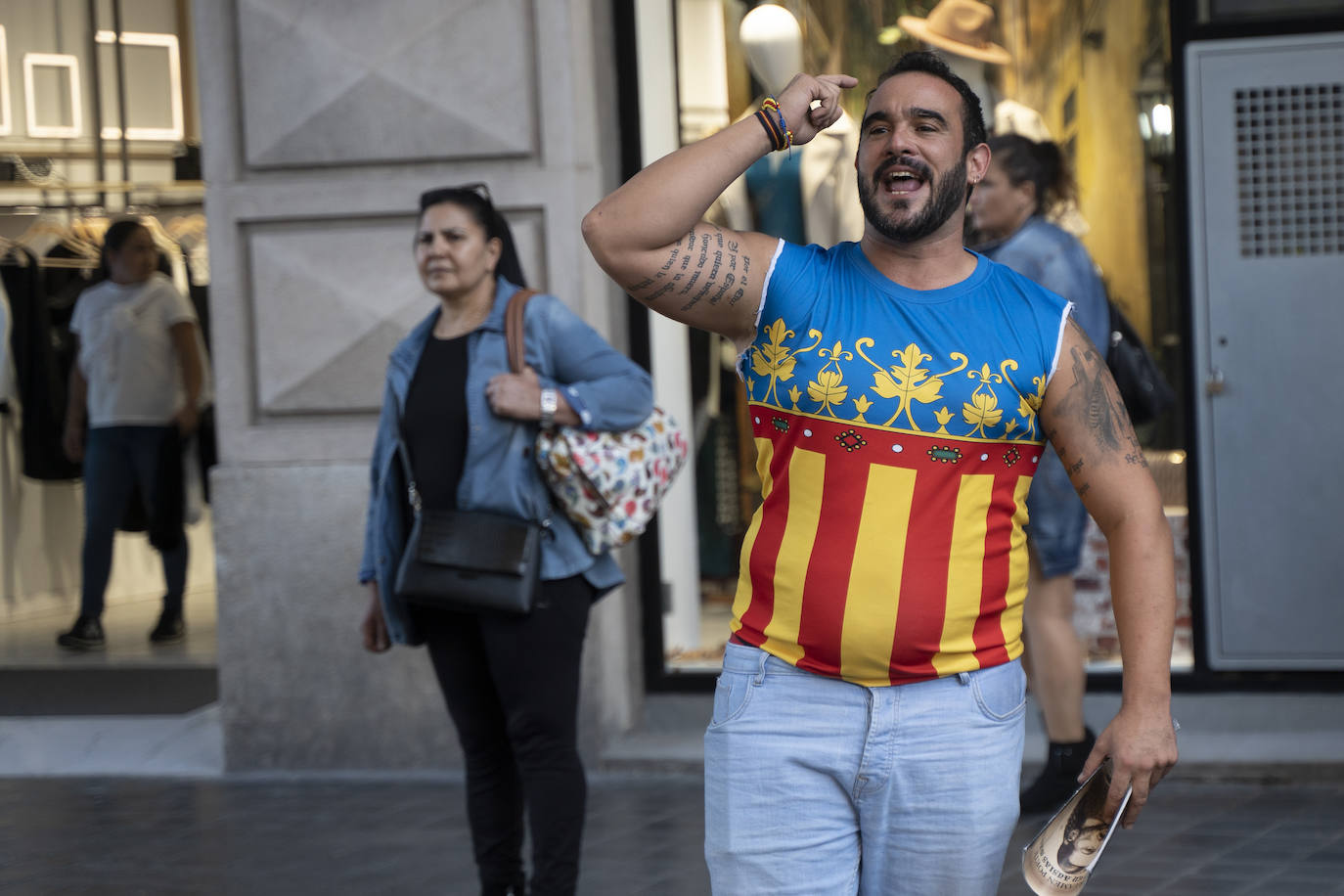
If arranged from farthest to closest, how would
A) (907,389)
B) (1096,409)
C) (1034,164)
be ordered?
(1034,164)
(1096,409)
(907,389)

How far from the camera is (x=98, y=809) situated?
585 centimetres

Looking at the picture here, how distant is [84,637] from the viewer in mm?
8984

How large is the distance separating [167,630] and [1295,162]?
21.5 feet

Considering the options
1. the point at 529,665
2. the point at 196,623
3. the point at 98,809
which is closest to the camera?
the point at 529,665

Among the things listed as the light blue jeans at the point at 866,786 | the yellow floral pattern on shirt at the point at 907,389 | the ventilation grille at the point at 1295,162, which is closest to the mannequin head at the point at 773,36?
the ventilation grille at the point at 1295,162

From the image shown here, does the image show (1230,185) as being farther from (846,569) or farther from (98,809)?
(98,809)

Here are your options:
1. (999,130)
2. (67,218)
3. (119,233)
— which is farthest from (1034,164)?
(67,218)

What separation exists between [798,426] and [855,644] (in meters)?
0.36

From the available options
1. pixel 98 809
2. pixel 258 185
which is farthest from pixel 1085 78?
pixel 98 809

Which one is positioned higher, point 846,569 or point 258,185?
point 258,185

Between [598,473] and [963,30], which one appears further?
[963,30]

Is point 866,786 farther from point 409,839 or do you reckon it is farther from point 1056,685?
point 409,839

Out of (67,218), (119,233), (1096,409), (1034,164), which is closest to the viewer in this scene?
(1096,409)

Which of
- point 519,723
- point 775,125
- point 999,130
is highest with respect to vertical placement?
point 999,130
